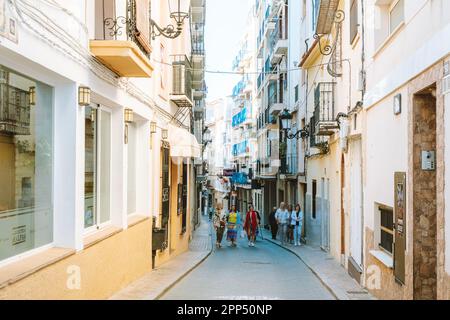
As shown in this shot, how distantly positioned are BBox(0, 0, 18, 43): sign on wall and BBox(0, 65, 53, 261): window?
516mm

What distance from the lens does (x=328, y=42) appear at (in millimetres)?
17484

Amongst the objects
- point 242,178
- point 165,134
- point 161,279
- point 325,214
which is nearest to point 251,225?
point 325,214

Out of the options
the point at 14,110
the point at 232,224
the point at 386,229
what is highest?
the point at 14,110

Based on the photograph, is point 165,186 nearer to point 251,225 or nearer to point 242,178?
point 251,225

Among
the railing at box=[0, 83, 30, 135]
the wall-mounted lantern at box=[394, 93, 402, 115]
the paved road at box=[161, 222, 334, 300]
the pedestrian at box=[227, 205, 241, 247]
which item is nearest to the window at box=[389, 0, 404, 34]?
the wall-mounted lantern at box=[394, 93, 402, 115]

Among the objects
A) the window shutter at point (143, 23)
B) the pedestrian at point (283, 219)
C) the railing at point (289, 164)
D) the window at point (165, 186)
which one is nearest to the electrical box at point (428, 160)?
the window shutter at point (143, 23)

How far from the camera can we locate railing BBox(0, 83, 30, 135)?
585cm

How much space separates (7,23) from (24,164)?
1717 millimetres

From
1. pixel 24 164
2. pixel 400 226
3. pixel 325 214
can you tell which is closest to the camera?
pixel 24 164

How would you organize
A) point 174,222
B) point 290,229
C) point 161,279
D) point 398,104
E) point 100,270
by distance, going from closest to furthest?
point 398,104 → point 100,270 → point 161,279 → point 174,222 → point 290,229

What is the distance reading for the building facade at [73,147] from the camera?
593 cm

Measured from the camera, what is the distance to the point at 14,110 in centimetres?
610
